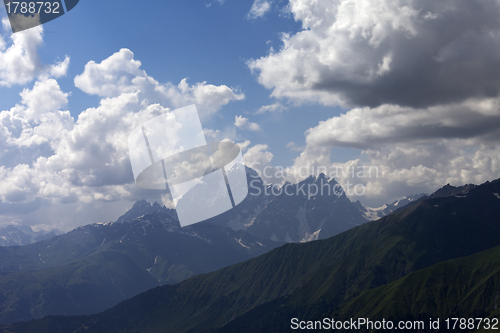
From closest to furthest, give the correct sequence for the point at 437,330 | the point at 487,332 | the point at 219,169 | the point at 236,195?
the point at 219,169 → the point at 236,195 → the point at 487,332 → the point at 437,330

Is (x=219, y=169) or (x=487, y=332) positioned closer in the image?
(x=219, y=169)

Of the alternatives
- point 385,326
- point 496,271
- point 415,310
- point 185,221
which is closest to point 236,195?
point 185,221

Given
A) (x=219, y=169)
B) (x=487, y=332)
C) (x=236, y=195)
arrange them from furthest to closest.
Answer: (x=487, y=332), (x=236, y=195), (x=219, y=169)

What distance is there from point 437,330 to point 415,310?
44.9ft

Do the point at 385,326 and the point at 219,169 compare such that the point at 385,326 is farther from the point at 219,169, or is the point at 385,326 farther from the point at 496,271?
the point at 219,169

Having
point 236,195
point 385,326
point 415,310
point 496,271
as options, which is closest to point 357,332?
point 385,326

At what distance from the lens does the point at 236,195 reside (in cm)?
8169

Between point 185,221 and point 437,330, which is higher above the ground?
point 185,221

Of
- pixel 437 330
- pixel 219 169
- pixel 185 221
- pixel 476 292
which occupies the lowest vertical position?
pixel 437 330

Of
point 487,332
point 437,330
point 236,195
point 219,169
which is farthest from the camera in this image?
point 437,330

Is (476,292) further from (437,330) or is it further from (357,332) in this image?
(357,332)

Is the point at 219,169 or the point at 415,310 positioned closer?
the point at 219,169

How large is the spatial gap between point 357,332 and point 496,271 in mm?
82188

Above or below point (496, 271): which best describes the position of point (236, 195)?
above
